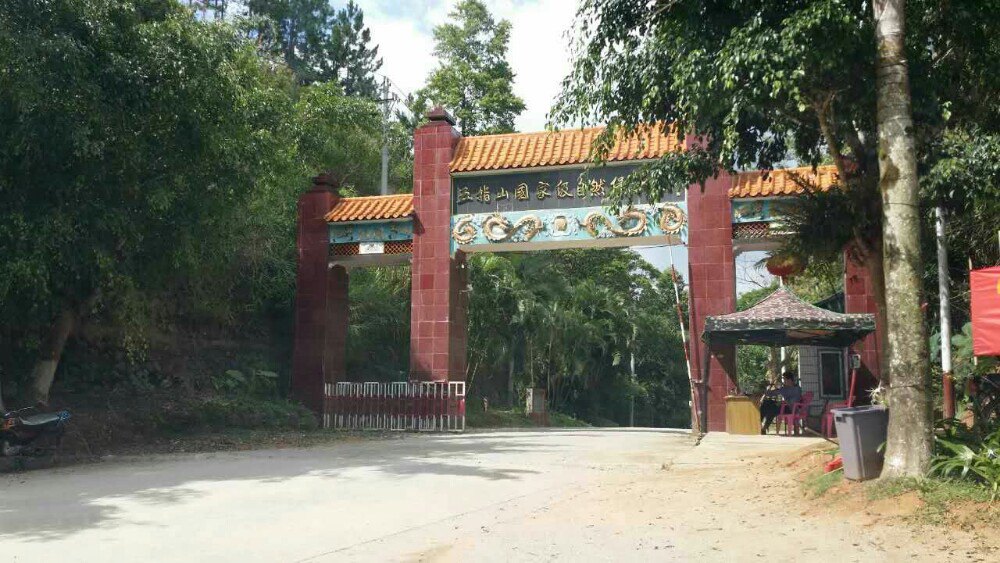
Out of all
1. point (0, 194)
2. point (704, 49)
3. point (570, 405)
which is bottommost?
point (570, 405)

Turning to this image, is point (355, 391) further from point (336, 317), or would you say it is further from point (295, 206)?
point (295, 206)

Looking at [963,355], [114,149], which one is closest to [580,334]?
[963,355]

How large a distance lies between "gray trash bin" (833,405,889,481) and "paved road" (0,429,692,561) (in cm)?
279

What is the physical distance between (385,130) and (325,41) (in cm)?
1293

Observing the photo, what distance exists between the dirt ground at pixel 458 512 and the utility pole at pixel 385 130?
1614 centimetres

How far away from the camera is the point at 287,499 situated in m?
8.38

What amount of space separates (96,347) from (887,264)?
14.6 meters

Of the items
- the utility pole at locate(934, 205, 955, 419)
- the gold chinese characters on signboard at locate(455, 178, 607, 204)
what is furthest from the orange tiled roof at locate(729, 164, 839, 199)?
the utility pole at locate(934, 205, 955, 419)

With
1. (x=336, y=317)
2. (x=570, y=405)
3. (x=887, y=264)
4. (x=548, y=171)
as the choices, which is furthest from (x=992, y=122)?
(x=570, y=405)

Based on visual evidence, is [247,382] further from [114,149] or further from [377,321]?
[114,149]

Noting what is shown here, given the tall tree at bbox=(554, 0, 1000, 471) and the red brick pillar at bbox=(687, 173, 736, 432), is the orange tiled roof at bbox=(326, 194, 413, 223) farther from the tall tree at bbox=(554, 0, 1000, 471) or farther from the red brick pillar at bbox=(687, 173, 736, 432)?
the tall tree at bbox=(554, 0, 1000, 471)

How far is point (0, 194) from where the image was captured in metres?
12.1

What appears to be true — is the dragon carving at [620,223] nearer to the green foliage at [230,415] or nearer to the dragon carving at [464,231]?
the dragon carving at [464,231]

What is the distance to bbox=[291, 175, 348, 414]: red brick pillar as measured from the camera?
1978 centimetres
